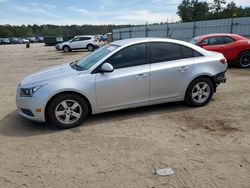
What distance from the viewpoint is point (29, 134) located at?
4797 millimetres

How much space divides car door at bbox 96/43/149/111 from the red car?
6620 mm

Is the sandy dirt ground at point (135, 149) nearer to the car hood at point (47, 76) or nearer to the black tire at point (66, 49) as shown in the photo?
the car hood at point (47, 76)

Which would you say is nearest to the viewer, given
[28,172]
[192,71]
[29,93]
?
[28,172]

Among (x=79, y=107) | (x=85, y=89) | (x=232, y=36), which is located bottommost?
(x=79, y=107)

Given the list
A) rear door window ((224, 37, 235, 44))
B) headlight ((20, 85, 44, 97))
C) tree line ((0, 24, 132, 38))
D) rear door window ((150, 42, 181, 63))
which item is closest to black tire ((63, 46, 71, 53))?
rear door window ((224, 37, 235, 44))

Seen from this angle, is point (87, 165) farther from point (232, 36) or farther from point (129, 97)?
point (232, 36)

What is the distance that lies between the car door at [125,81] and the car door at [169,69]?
18cm

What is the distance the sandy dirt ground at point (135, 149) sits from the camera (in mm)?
3285

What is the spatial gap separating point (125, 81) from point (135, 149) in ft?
5.14

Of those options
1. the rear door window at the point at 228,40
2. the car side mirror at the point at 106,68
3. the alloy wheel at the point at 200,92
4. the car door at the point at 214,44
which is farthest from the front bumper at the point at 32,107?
the rear door window at the point at 228,40

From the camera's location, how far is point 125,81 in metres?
5.16

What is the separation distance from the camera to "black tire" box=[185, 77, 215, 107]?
19.0ft

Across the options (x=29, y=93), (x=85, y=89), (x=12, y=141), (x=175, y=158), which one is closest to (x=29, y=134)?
(x=12, y=141)

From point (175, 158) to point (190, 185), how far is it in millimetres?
650
